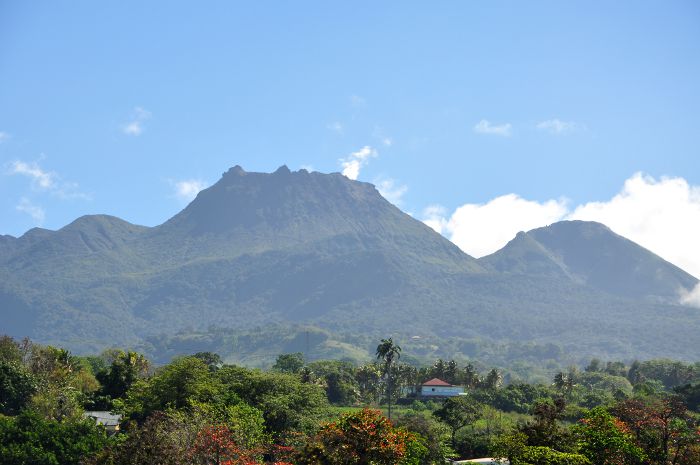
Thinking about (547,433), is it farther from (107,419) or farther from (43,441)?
(107,419)

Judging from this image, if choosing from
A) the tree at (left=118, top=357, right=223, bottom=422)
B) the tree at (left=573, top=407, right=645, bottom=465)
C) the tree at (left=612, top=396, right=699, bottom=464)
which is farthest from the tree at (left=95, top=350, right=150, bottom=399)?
the tree at (left=573, top=407, right=645, bottom=465)

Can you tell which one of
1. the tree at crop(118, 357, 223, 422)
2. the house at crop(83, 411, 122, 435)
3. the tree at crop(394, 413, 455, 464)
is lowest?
the tree at crop(394, 413, 455, 464)

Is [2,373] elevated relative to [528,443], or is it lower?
elevated

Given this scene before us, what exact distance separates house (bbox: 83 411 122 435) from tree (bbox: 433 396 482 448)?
36.8m

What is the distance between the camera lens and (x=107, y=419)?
3378 inches

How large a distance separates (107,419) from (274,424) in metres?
28.0

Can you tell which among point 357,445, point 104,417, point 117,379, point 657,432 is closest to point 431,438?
point 657,432

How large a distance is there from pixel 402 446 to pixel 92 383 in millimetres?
72831

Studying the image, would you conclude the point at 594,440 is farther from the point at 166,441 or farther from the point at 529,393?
the point at 529,393

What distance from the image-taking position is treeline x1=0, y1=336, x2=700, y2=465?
40719 mm

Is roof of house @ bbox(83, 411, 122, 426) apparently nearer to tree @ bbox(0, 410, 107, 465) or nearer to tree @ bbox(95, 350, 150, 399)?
tree @ bbox(95, 350, 150, 399)

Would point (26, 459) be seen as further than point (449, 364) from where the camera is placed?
No

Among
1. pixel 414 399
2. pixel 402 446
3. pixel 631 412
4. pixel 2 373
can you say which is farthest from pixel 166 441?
pixel 414 399

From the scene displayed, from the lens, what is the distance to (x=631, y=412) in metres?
59.9
